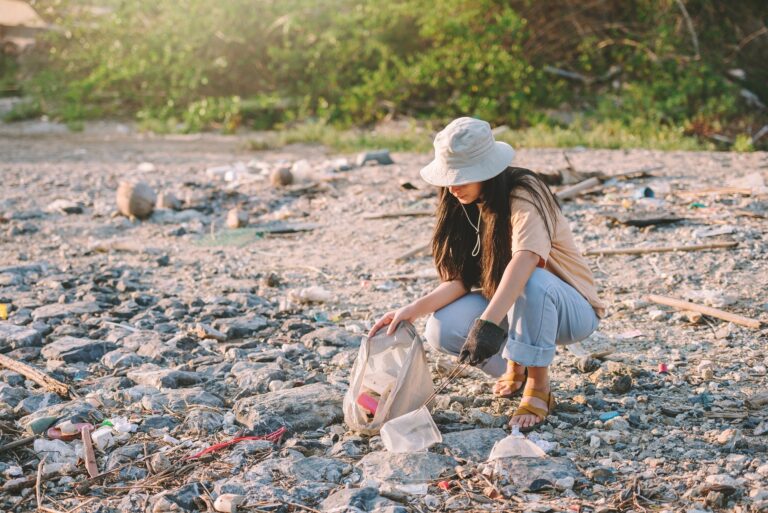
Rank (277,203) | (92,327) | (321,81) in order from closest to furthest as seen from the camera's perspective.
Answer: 1. (92,327)
2. (277,203)
3. (321,81)

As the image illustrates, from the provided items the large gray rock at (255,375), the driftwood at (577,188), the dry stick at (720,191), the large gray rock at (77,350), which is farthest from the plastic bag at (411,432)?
the dry stick at (720,191)

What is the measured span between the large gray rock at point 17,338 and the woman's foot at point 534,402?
2353mm

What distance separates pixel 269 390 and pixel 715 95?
7.93 metres

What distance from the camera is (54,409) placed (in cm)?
306

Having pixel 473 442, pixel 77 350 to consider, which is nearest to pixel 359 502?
pixel 473 442

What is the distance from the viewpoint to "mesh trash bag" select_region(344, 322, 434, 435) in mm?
2758

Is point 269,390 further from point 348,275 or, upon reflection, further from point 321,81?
point 321,81

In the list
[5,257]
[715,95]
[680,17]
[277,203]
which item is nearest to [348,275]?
[277,203]

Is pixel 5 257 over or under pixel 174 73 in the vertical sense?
under

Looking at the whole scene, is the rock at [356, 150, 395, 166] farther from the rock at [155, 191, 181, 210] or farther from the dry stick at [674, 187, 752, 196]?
the dry stick at [674, 187, 752, 196]

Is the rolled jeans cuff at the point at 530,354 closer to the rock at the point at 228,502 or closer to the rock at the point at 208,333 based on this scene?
the rock at the point at 228,502

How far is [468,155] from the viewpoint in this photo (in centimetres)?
264

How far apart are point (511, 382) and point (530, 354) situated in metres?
0.33

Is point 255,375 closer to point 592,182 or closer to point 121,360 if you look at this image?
point 121,360
